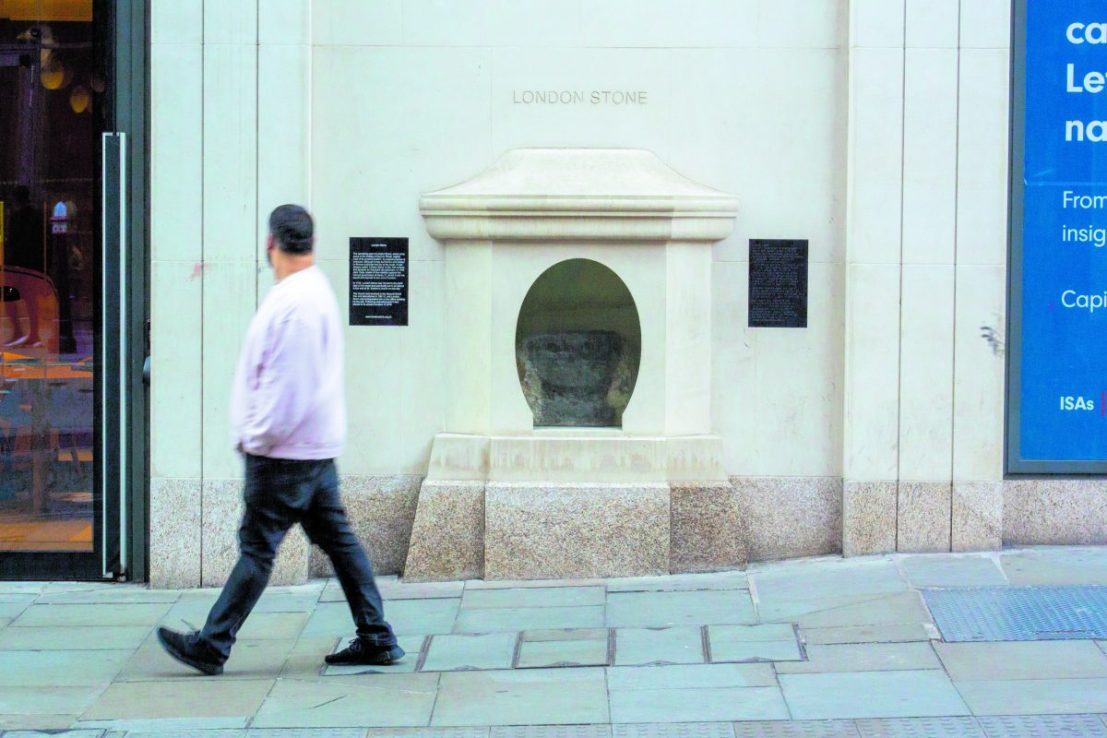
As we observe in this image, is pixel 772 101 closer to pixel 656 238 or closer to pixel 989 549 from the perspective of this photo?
pixel 656 238

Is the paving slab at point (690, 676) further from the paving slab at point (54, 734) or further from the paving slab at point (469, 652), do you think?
the paving slab at point (54, 734)

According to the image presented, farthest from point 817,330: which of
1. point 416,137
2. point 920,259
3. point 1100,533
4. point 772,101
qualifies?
point 416,137

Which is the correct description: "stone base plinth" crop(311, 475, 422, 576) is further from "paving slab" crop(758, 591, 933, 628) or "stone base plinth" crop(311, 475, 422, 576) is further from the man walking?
"paving slab" crop(758, 591, 933, 628)

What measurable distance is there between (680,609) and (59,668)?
279 centimetres

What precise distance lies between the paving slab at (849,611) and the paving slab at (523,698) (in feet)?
3.80

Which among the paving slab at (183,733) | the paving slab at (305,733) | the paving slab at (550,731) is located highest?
the paving slab at (550,731)

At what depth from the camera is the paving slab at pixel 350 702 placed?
5.48 m

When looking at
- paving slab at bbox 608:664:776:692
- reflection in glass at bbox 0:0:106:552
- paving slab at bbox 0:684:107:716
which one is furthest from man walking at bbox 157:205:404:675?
reflection in glass at bbox 0:0:106:552

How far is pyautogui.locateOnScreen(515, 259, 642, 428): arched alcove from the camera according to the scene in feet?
25.0

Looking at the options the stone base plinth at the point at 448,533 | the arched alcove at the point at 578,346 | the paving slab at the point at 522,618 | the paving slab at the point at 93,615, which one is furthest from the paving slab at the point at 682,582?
the paving slab at the point at 93,615

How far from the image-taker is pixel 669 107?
765cm

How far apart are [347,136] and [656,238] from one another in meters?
1.69

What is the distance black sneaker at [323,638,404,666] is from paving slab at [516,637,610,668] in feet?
1.77

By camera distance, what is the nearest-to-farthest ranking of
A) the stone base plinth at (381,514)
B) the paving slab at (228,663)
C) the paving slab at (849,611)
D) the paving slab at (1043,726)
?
the paving slab at (1043,726) < the paving slab at (228,663) < the paving slab at (849,611) < the stone base plinth at (381,514)
